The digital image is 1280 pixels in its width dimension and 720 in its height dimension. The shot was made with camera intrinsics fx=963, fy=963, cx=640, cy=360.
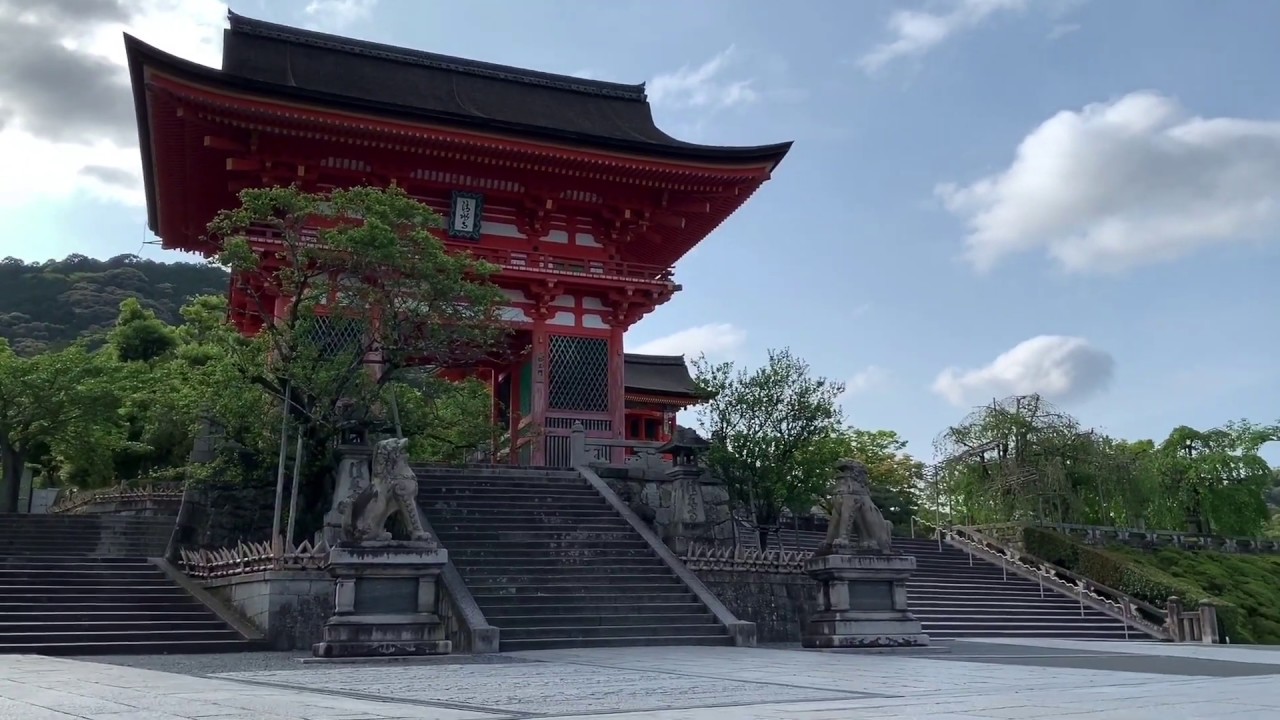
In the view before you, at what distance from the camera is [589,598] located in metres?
15.9

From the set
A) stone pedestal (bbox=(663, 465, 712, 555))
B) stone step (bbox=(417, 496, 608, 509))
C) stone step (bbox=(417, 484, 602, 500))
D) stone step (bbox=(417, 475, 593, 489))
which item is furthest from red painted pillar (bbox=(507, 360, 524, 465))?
stone pedestal (bbox=(663, 465, 712, 555))

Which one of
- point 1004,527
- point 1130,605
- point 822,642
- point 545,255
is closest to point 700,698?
point 822,642

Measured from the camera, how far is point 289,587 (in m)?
14.5

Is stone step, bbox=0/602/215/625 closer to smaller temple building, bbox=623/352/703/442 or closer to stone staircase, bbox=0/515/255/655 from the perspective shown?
stone staircase, bbox=0/515/255/655

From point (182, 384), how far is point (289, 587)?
6.84 m

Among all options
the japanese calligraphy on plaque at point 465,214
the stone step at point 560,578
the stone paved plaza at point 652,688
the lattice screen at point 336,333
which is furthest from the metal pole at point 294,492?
the japanese calligraphy on plaque at point 465,214

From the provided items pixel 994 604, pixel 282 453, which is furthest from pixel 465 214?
pixel 994 604

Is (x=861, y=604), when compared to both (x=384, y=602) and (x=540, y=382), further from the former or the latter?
(x=540, y=382)

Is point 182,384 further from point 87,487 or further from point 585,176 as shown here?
point 87,487

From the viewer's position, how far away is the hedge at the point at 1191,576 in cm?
2427

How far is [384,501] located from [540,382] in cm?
1095

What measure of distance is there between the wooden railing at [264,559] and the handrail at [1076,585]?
18738 mm

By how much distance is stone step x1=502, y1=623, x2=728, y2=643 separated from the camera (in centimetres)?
1427

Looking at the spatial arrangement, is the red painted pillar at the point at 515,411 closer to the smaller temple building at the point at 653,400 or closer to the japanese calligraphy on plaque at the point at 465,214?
the japanese calligraphy on plaque at the point at 465,214
